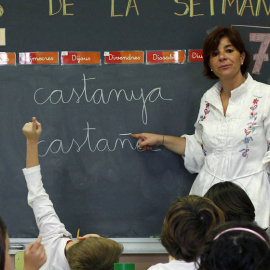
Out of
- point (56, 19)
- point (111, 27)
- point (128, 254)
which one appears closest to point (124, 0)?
point (111, 27)

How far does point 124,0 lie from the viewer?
3.15 metres

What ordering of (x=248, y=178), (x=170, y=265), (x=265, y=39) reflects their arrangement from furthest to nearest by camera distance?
(x=265, y=39) → (x=248, y=178) → (x=170, y=265)

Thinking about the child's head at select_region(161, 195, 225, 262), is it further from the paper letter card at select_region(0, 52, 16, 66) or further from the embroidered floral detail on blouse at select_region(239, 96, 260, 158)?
the paper letter card at select_region(0, 52, 16, 66)

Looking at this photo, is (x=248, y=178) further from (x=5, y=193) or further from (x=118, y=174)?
(x=5, y=193)

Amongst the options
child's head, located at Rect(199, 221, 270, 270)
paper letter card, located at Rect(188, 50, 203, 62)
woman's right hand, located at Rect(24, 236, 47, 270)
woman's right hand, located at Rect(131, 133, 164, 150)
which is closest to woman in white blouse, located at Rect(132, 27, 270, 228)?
paper letter card, located at Rect(188, 50, 203, 62)

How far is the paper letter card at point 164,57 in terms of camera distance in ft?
10.3

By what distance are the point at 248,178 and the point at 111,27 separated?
1164 millimetres

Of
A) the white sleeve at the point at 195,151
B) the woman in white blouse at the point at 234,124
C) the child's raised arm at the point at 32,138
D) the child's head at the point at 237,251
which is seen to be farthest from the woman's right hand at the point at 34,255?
the white sleeve at the point at 195,151

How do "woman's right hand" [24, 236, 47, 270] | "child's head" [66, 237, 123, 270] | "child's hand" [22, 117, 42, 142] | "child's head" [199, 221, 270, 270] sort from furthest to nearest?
1. "child's hand" [22, 117, 42, 142]
2. "child's head" [66, 237, 123, 270]
3. "woman's right hand" [24, 236, 47, 270]
4. "child's head" [199, 221, 270, 270]

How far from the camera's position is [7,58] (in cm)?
316

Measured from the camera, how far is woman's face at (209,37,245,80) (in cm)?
296

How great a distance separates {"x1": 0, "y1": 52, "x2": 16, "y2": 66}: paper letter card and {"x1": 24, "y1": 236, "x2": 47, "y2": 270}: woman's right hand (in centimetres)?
160

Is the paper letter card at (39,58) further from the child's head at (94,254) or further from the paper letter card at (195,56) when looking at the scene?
the child's head at (94,254)

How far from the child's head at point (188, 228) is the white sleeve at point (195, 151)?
1151 mm
